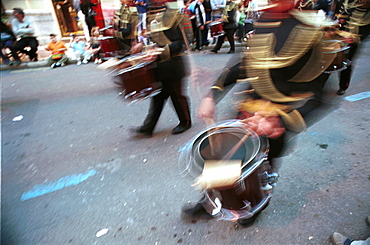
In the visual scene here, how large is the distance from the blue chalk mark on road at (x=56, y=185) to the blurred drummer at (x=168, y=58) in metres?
1.13

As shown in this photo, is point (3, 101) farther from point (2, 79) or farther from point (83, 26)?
point (83, 26)

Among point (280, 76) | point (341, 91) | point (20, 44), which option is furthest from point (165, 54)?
point (20, 44)

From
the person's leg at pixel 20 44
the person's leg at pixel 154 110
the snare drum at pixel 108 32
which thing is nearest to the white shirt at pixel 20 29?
the person's leg at pixel 20 44

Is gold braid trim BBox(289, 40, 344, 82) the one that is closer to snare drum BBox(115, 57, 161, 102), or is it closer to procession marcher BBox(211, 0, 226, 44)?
snare drum BBox(115, 57, 161, 102)

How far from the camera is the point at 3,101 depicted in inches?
217

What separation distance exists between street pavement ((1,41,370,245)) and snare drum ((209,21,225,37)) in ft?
13.7

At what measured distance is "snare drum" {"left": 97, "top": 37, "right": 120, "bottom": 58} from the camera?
358 centimetres

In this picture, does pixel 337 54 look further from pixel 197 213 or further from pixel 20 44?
pixel 20 44

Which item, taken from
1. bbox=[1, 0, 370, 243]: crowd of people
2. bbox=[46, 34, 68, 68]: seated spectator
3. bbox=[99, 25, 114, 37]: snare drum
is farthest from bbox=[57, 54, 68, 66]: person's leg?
bbox=[1, 0, 370, 243]: crowd of people

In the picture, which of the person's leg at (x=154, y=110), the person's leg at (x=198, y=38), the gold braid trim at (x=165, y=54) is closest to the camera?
the gold braid trim at (x=165, y=54)

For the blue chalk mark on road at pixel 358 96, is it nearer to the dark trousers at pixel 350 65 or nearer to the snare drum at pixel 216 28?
the dark trousers at pixel 350 65

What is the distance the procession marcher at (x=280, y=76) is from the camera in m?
1.45

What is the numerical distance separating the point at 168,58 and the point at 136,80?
526 millimetres

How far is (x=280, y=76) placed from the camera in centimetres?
157
